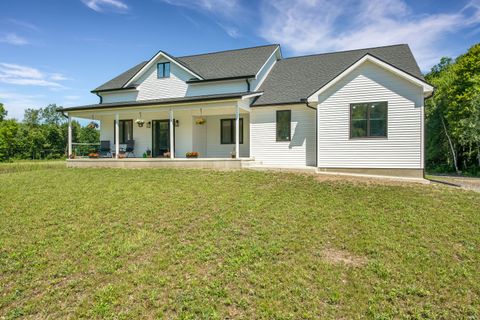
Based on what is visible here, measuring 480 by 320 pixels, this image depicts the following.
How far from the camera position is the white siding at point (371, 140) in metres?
12.5

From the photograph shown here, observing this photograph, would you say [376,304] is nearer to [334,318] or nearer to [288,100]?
[334,318]

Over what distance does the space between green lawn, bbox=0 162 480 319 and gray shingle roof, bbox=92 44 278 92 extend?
1025 cm

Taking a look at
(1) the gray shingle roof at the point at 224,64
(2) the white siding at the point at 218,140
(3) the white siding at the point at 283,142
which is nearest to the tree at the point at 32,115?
(1) the gray shingle roof at the point at 224,64

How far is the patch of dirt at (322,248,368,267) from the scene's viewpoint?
531 cm

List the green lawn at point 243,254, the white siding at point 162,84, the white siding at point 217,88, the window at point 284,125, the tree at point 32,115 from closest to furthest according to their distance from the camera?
the green lawn at point 243,254, the window at point 284,125, the white siding at point 217,88, the white siding at point 162,84, the tree at point 32,115

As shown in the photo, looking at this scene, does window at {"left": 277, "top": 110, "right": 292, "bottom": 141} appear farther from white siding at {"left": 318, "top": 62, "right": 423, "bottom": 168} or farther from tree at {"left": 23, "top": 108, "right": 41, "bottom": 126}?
tree at {"left": 23, "top": 108, "right": 41, "bottom": 126}

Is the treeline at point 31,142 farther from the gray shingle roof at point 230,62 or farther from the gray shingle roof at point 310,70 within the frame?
the gray shingle roof at point 310,70

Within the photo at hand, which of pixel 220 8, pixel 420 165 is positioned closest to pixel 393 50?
pixel 420 165

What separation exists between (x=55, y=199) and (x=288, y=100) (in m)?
11.1

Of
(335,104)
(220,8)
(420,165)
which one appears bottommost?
(420,165)

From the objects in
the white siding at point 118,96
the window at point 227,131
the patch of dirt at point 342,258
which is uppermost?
the white siding at point 118,96

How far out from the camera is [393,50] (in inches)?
675

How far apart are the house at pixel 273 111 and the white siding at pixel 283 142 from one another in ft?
0.17

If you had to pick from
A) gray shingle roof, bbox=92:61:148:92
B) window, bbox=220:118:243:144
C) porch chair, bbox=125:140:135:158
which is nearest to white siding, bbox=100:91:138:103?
gray shingle roof, bbox=92:61:148:92
